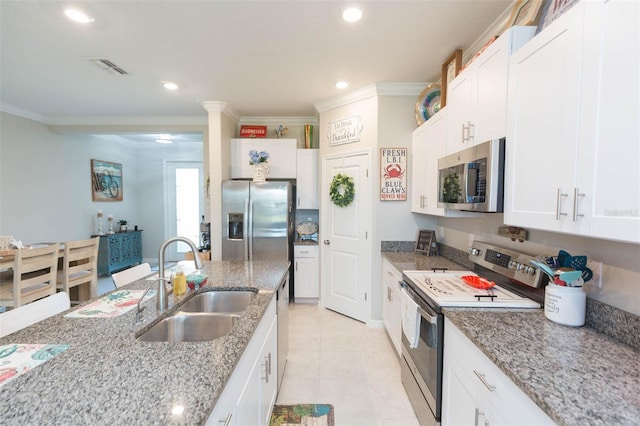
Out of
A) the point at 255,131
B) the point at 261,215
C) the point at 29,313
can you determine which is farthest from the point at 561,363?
the point at 255,131

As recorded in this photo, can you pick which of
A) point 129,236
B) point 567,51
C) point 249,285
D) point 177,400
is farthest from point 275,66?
point 129,236

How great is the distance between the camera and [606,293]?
120 centimetres

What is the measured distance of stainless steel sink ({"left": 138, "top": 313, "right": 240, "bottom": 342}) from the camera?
1.44 m

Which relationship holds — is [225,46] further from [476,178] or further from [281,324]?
→ [281,324]

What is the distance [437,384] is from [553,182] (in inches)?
45.4

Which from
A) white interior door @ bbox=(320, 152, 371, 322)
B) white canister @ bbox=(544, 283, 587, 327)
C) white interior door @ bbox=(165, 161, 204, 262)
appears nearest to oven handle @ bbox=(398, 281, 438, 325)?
white canister @ bbox=(544, 283, 587, 327)

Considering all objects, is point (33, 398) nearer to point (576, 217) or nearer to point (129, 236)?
point (576, 217)

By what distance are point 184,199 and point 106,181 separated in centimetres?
139

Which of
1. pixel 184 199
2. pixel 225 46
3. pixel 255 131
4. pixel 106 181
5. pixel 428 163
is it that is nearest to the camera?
pixel 225 46

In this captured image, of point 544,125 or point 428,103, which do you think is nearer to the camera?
point 544,125

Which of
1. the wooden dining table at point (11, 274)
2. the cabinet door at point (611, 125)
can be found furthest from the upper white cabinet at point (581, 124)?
the wooden dining table at point (11, 274)

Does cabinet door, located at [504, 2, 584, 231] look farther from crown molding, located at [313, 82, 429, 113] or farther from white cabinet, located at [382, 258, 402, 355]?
crown molding, located at [313, 82, 429, 113]

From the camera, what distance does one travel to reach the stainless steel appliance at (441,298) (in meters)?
1.50

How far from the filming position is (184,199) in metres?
6.14
